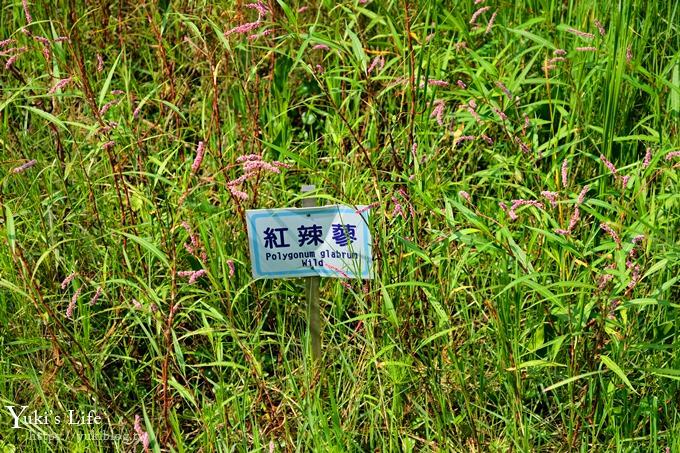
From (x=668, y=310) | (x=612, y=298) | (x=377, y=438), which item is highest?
(x=612, y=298)

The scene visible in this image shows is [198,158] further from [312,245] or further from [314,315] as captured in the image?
[314,315]

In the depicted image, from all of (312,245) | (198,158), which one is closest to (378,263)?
(312,245)

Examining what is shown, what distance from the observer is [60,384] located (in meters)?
2.47

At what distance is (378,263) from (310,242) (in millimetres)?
195

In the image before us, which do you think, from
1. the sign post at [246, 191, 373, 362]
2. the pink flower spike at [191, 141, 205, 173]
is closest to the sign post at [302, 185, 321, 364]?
the sign post at [246, 191, 373, 362]

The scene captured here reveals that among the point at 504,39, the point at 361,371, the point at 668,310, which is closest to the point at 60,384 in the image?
the point at 361,371

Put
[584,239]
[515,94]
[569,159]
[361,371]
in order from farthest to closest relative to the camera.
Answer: [515,94] < [569,159] < [584,239] < [361,371]

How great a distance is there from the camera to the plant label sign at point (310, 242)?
7.80 ft

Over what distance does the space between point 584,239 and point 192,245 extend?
1.10 m

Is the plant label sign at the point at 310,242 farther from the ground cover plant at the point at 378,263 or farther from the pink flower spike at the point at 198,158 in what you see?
the pink flower spike at the point at 198,158

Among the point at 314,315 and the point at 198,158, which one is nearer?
the point at 198,158

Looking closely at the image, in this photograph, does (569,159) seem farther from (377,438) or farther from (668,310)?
(377,438)

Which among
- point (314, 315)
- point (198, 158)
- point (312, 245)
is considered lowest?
point (314, 315)

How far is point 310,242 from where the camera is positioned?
95.2 inches
